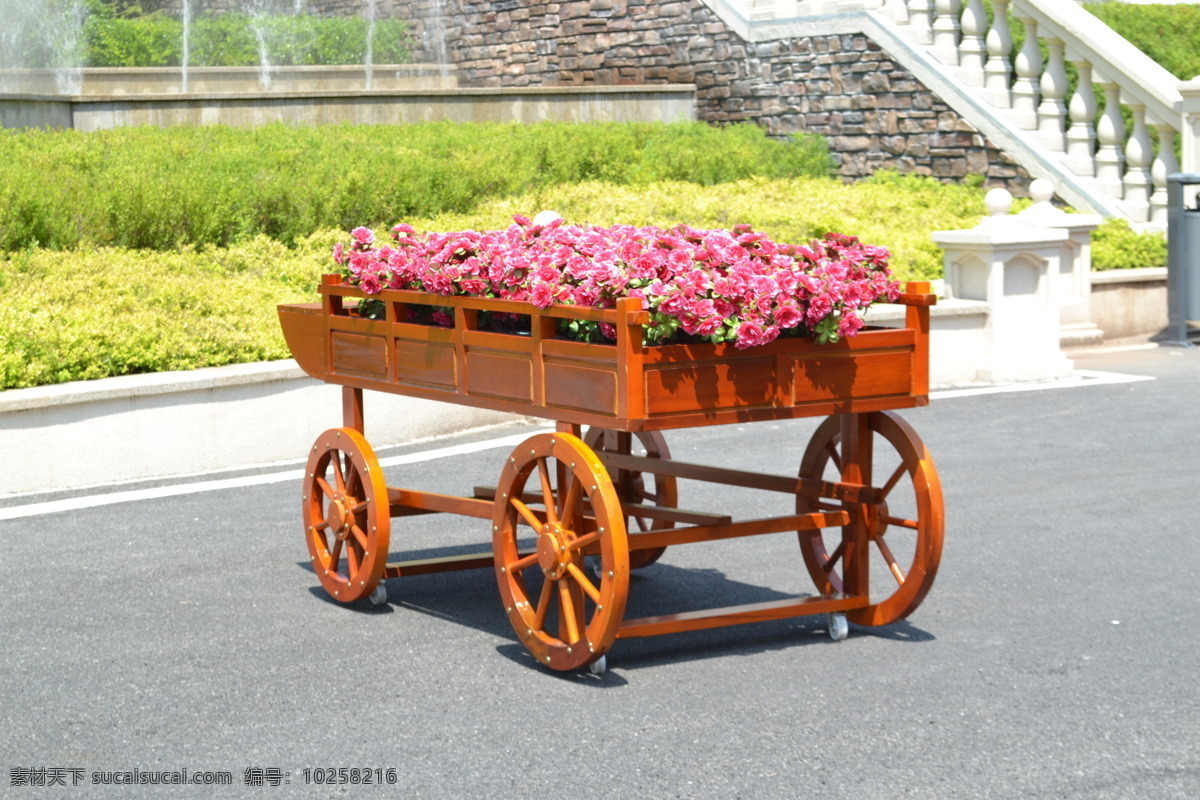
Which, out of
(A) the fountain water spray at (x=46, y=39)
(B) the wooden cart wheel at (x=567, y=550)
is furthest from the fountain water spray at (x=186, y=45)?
(B) the wooden cart wheel at (x=567, y=550)

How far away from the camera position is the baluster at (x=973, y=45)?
52.1 ft

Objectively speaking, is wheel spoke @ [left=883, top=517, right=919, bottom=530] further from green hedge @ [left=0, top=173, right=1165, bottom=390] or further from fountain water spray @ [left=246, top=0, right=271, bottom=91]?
fountain water spray @ [left=246, top=0, right=271, bottom=91]

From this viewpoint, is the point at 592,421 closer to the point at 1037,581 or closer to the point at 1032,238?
the point at 1037,581

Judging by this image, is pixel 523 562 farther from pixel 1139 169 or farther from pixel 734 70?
pixel 734 70

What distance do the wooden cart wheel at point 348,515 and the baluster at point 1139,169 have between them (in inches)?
403

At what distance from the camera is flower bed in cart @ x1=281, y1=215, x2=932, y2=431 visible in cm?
477

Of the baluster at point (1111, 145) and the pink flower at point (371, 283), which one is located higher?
the baluster at point (1111, 145)

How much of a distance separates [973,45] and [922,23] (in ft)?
2.19

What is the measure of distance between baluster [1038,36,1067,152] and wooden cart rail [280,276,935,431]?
10675 mm

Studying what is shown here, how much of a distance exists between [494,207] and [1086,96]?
19.0 feet

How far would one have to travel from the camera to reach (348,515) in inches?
233

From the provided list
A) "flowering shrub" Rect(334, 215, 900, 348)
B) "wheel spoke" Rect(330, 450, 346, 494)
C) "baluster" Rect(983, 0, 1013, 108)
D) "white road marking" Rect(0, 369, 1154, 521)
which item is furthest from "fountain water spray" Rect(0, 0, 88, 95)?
"flowering shrub" Rect(334, 215, 900, 348)

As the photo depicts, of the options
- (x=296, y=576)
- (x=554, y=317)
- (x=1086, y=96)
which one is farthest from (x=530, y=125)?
(x=554, y=317)

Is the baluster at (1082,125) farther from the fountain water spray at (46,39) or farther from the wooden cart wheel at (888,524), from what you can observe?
the fountain water spray at (46,39)
